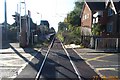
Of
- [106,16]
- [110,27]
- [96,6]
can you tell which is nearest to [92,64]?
[110,27]

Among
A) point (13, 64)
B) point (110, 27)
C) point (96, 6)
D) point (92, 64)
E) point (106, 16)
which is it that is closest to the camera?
point (92, 64)

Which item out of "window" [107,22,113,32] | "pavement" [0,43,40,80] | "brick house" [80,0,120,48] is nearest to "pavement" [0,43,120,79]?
"pavement" [0,43,40,80]

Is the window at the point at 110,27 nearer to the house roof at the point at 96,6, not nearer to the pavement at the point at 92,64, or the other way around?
the house roof at the point at 96,6

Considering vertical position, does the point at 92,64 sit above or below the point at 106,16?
below

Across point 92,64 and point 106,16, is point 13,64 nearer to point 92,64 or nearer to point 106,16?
point 92,64

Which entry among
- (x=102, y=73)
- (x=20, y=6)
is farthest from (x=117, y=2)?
(x=102, y=73)

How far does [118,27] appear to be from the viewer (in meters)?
36.9

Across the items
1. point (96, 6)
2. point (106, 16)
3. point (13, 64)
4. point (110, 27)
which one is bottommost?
point (13, 64)

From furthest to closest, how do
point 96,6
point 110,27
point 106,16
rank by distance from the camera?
point 96,6
point 106,16
point 110,27

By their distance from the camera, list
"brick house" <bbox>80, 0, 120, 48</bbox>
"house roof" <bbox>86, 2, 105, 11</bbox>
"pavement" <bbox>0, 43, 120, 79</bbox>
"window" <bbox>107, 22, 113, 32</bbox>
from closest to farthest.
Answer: "pavement" <bbox>0, 43, 120, 79</bbox>, "brick house" <bbox>80, 0, 120, 48</bbox>, "window" <bbox>107, 22, 113, 32</bbox>, "house roof" <bbox>86, 2, 105, 11</bbox>

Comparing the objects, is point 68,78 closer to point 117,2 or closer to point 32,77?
point 32,77

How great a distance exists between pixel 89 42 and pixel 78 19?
131 feet

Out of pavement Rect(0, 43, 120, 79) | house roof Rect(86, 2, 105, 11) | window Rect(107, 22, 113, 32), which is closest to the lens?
pavement Rect(0, 43, 120, 79)

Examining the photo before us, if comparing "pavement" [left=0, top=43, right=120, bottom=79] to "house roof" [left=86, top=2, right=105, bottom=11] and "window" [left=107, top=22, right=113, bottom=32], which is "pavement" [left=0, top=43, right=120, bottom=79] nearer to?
"window" [left=107, top=22, right=113, bottom=32]
